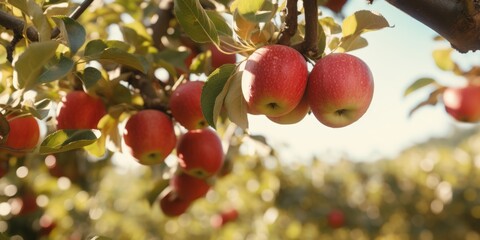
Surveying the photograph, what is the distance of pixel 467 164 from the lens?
14.0 feet

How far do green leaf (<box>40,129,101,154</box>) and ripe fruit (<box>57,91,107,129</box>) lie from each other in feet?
0.82

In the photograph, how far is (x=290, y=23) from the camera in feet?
3.43

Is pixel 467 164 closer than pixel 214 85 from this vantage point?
No

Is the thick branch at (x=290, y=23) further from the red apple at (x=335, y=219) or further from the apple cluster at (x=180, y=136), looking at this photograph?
→ the red apple at (x=335, y=219)

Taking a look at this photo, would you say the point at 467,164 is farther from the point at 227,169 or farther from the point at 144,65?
the point at 144,65

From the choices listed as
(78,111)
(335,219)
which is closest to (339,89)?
(78,111)

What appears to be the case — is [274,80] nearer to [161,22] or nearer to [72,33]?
[72,33]

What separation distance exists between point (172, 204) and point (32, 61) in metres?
1.12

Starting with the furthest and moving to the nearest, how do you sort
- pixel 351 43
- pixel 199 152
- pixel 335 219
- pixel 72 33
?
pixel 335 219, pixel 199 152, pixel 351 43, pixel 72 33

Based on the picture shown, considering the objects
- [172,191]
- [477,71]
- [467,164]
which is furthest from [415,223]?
[172,191]

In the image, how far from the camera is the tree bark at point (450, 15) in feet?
3.11

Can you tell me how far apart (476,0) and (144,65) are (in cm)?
72

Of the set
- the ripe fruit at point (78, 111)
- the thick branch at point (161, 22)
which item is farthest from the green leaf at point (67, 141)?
the thick branch at point (161, 22)

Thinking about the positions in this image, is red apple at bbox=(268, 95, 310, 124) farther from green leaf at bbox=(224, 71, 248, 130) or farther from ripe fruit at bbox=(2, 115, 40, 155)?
ripe fruit at bbox=(2, 115, 40, 155)
